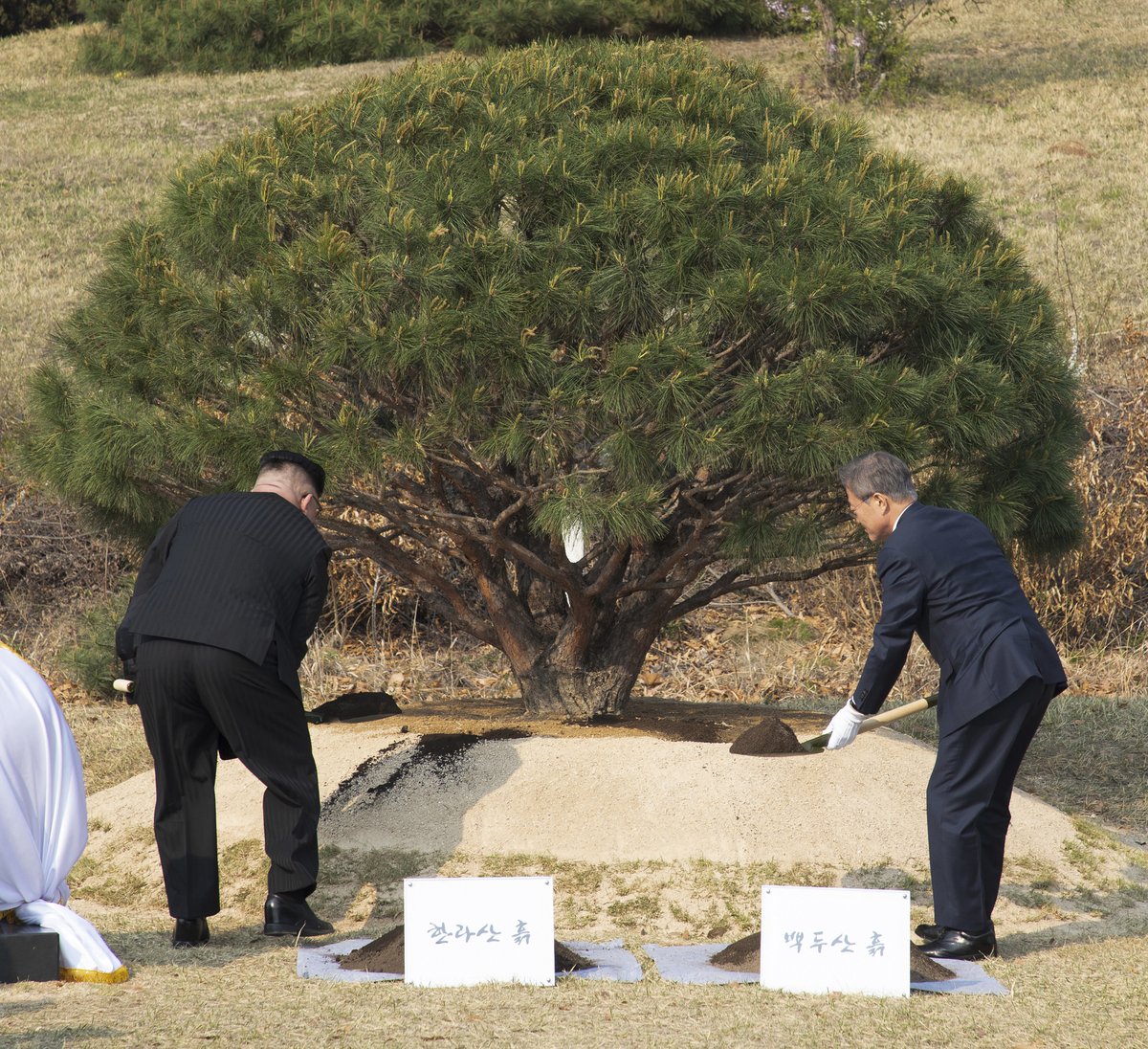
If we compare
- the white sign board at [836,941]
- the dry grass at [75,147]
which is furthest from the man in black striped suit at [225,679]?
the dry grass at [75,147]

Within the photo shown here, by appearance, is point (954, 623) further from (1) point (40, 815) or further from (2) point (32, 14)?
(2) point (32, 14)

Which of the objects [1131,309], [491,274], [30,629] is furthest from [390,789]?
[1131,309]

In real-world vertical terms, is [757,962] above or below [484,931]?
below

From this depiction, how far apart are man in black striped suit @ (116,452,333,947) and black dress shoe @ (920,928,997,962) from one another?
75.6 inches

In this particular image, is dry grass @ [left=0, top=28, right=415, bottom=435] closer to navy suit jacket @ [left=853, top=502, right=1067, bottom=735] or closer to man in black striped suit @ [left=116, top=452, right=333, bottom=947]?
man in black striped suit @ [left=116, top=452, right=333, bottom=947]

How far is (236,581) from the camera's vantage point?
13.9 feet

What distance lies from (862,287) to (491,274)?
4.35 feet

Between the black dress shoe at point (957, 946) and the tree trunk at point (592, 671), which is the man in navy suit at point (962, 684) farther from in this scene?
the tree trunk at point (592, 671)

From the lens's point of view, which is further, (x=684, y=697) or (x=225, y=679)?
(x=684, y=697)

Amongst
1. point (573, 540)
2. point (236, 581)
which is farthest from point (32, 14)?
point (236, 581)

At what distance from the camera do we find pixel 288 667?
427 cm

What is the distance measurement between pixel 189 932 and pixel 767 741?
7.87 ft

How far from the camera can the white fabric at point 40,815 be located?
375 centimetres

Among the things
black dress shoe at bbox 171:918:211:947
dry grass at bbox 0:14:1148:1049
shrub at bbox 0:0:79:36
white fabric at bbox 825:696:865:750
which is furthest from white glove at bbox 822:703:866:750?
shrub at bbox 0:0:79:36
